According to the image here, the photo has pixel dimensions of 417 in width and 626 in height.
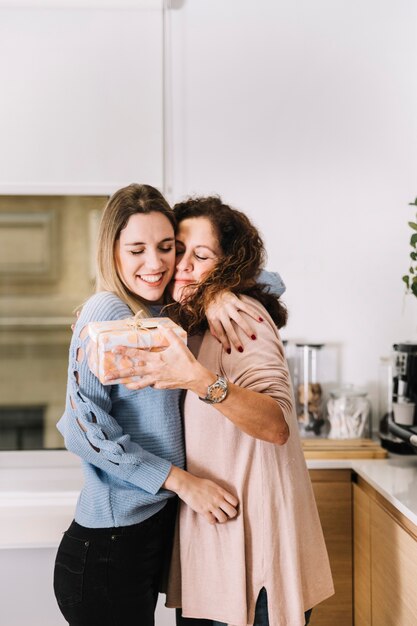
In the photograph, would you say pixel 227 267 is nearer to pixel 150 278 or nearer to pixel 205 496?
pixel 150 278

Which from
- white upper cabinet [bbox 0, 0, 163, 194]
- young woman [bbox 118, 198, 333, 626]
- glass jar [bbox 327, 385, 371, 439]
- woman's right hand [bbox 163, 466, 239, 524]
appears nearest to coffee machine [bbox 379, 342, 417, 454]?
glass jar [bbox 327, 385, 371, 439]

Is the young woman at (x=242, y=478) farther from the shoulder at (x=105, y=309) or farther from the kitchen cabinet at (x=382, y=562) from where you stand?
the kitchen cabinet at (x=382, y=562)

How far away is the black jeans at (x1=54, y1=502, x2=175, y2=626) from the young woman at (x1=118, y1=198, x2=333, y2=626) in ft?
0.24

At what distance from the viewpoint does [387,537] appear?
1.80 m

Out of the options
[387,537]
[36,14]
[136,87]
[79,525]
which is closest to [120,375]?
[79,525]

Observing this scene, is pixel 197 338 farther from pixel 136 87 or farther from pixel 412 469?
pixel 136 87

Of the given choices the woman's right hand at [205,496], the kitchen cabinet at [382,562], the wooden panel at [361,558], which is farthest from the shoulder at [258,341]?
the wooden panel at [361,558]

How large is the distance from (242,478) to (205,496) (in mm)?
83

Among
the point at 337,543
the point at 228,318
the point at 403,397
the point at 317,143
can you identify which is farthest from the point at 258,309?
the point at 317,143

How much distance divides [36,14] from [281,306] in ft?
5.06

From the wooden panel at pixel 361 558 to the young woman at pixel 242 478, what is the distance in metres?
0.61

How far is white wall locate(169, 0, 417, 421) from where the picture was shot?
2480mm

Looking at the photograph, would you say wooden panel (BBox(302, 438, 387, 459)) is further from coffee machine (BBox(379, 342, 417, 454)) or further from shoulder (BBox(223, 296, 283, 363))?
shoulder (BBox(223, 296, 283, 363))

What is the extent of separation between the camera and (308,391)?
7.91ft
